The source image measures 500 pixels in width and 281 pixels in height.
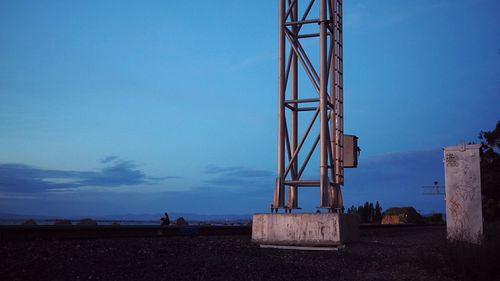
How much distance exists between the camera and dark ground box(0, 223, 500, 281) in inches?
369

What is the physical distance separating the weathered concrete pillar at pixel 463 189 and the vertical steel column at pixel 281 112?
4.57 meters

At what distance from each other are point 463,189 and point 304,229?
4.55 m

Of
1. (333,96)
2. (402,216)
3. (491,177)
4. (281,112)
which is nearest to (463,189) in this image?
(333,96)

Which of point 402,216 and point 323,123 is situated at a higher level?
point 323,123

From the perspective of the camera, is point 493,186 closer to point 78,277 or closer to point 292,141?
point 292,141

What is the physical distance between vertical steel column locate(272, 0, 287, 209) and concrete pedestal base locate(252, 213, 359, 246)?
0.90 metres

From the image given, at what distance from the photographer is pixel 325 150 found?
50.6 ft

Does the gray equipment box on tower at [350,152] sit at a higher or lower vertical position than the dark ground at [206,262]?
higher

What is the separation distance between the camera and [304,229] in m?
14.8

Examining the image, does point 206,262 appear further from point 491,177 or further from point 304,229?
point 491,177

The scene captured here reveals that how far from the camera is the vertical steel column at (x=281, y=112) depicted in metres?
16.2

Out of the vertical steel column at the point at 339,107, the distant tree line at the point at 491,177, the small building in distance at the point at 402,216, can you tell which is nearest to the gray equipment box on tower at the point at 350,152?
the vertical steel column at the point at 339,107

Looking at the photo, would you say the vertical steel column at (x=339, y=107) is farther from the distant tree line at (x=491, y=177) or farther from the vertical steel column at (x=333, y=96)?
the distant tree line at (x=491, y=177)

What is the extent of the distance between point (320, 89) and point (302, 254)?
4766 mm
